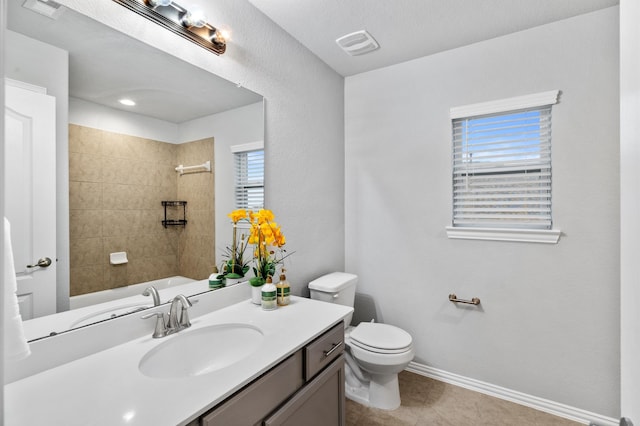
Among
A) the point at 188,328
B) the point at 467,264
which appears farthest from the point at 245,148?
the point at 467,264

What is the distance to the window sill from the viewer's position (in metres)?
1.97

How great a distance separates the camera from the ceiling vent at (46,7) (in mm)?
992

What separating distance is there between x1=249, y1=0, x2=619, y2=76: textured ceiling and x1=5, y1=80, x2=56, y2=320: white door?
1303mm

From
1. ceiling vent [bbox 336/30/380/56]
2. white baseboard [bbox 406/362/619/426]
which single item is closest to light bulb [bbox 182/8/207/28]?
ceiling vent [bbox 336/30/380/56]

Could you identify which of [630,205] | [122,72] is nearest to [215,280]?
[122,72]

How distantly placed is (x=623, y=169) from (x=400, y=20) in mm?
1779

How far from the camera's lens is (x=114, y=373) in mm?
991

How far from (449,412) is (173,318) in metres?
1.81

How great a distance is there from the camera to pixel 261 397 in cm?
105

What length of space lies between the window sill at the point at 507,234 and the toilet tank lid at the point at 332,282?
82cm

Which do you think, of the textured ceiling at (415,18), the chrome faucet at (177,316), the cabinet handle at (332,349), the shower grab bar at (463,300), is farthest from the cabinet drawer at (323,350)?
the textured ceiling at (415,18)

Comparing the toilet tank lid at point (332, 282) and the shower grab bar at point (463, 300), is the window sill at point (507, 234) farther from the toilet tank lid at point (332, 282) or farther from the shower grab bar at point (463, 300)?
the toilet tank lid at point (332, 282)

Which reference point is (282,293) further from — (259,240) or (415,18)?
(415,18)

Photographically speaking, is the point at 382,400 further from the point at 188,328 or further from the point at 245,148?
the point at 245,148
